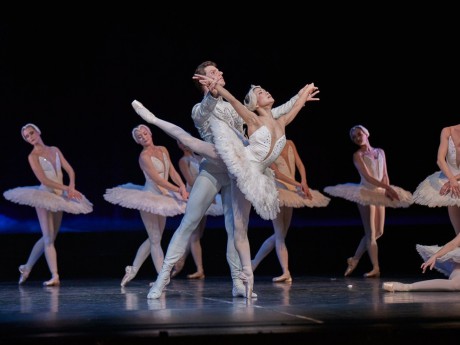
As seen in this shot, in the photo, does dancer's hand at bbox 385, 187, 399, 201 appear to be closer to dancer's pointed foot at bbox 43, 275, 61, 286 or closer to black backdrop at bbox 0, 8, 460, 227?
black backdrop at bbox 0, 8, 460, 227

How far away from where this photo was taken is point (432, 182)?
23.3 feet

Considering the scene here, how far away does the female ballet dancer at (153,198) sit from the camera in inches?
299

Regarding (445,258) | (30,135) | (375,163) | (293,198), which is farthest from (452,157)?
(30,135)

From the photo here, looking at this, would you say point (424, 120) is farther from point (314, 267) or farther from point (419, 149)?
point (314, 267)

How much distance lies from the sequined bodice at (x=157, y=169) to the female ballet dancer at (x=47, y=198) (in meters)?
0.59

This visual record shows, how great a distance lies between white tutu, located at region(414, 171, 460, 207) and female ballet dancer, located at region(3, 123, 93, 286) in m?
2.95

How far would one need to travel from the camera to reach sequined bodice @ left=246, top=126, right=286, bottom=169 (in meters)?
5.73

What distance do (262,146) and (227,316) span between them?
149cm

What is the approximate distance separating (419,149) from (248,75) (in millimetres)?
2458

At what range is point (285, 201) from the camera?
8.09 meters

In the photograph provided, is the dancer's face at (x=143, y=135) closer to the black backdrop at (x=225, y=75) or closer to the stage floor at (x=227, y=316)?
the stage floor at (x=227, y=316)

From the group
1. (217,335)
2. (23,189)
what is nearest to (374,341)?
(217,335)

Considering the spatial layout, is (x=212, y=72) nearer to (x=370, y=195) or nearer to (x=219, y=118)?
(x=219, y=118)

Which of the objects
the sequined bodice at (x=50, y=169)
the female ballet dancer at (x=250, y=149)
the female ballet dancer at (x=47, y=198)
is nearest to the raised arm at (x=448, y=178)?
the female ballet dancer at (x=250, y=149)
